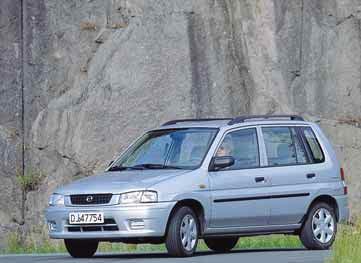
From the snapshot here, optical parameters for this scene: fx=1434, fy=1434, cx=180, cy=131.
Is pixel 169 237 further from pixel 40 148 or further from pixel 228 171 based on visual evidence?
pixel 40 148

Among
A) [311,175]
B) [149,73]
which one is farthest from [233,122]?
[149,73]

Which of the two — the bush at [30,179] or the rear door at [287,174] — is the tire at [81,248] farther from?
the bush at [30,179]

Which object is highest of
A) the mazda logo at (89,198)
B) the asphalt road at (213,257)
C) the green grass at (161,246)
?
the mazda logo at (89,198)

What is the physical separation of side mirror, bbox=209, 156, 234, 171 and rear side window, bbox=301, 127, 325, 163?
179 centimetres

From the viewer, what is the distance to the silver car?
1684 cm

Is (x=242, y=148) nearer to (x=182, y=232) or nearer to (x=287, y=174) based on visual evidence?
(x=287, y=174)

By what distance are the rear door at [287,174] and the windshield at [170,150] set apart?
0.95 meters

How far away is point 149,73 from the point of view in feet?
94.4

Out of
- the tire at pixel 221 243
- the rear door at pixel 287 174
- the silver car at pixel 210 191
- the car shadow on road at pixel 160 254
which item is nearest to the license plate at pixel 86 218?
the silver car at pixel 210 191

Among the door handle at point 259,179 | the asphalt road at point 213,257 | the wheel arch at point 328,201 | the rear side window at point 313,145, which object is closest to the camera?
the asphalt road at point 213,257

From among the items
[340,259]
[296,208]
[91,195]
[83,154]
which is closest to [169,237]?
[91,195]

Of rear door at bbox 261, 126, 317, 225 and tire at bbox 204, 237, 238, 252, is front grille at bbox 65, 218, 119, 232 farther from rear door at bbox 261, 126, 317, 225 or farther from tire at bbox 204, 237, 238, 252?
tire at bbox 204, 237, 238, 252

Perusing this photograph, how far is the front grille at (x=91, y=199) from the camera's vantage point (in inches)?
666

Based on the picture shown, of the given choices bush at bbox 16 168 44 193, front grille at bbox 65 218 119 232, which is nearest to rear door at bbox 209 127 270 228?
front grille at bbox 65 218 119 232
